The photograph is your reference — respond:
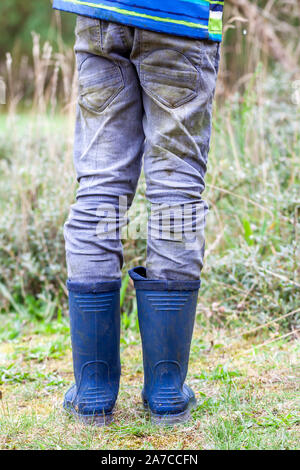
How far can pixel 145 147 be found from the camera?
1428 mm

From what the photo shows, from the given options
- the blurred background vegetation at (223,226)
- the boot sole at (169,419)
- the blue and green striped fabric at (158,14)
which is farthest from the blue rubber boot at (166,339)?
the blurred background vegetation at (223,226)

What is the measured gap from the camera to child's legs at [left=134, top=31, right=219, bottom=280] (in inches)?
52.5

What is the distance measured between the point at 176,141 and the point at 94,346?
1.85 feet

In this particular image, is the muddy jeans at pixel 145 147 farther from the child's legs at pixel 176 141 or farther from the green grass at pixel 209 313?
the green grass at pixel 209 313

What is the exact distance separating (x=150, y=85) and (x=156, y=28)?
0.13 meters

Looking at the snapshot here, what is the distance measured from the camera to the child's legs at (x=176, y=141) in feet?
4.37

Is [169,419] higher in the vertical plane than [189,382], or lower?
higher

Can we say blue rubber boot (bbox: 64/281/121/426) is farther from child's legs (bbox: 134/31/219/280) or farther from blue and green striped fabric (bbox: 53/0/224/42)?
blue and green striped fabric (bbox: 53/0/224/42)

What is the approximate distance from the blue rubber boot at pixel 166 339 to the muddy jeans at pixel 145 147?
0.04 meters

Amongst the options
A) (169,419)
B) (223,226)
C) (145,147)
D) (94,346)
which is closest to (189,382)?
(169,419)

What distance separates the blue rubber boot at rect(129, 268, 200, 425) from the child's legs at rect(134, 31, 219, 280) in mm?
41

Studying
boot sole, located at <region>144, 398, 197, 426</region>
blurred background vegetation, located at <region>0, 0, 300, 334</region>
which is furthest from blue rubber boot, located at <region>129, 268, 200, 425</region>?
blurred background vegetation, located at <region>0, 0, 300, 334</region>

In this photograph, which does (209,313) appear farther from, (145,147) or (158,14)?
(158,14)

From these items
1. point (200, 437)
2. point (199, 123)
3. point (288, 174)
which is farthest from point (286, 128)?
point (200, 437)
